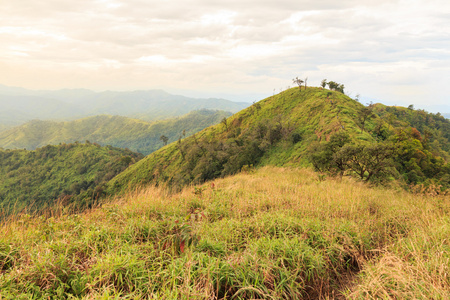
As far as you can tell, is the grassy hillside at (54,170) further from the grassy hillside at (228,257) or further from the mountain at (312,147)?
the grassy hillside at (228,257)

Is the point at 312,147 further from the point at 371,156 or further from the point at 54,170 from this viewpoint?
the point at 54,170

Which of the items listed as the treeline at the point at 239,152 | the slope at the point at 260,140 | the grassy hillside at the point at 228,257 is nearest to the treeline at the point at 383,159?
the slope at the point at 260,140

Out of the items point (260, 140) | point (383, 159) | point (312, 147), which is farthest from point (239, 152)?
point (383, 159)

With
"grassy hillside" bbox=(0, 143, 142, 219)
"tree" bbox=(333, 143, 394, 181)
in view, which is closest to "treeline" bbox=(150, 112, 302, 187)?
"tree" bbox=(333, 143, 394, 181)

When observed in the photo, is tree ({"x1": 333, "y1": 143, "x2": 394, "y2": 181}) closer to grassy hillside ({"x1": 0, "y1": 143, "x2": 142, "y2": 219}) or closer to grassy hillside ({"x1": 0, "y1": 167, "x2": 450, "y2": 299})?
grassy hillside ({"x1": 0, "y1": 167, "x2": 450, "y2": 299})

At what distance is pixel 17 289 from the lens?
105 inches

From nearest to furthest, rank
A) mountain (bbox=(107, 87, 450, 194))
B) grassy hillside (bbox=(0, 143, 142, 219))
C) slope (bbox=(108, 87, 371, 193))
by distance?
1. mountain (bbox=(107, 87, 450, 194))
2. slope (bbox=(108, 87, 371, 193))
3. grassy hillside (bbox=(0, 143, 142, 219))

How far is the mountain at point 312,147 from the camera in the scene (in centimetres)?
1585

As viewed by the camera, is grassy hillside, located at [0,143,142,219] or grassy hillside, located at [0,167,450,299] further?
grassy hillside, located at [0,143,142,219]

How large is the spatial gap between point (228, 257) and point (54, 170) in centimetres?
17051

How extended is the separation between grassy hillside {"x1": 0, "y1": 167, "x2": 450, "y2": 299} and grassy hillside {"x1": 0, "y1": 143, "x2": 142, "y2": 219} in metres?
110

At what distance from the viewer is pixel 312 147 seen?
2433 centimetres

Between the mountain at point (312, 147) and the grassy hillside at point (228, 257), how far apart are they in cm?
426

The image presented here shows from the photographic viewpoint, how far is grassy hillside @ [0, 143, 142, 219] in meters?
105
